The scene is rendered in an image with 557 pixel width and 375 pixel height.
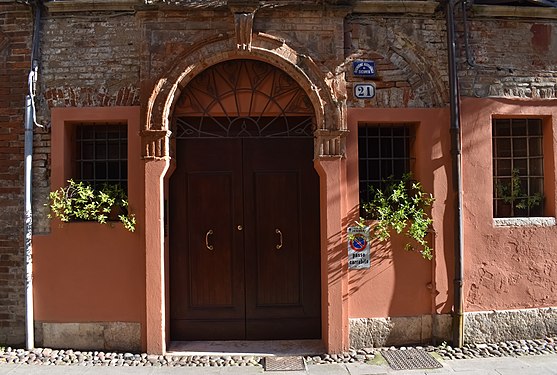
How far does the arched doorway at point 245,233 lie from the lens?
6098mm

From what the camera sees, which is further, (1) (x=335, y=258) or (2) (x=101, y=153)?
(2) (x=101, y=153)

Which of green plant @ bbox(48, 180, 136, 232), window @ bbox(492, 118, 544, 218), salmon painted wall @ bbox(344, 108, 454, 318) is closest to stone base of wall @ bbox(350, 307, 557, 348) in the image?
salmon painted wall @ bbox(344, 108, 454, 318)

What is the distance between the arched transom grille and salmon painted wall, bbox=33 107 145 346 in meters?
0.67

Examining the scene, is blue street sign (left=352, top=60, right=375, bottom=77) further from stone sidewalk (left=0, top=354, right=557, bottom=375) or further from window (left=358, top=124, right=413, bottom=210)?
stone sidewalk (left=0, top=354, right=557, bottom=375)

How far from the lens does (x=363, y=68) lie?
584 cm

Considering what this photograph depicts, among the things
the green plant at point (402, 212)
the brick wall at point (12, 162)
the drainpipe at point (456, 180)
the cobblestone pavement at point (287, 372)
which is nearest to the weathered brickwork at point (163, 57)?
the brick wall at point (12, 162)

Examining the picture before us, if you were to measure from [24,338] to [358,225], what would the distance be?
13.7ft

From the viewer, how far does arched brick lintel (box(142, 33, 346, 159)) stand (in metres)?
5.64

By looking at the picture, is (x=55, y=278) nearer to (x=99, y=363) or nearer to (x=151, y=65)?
(x=99, y=363)

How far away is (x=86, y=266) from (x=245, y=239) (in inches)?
75.2

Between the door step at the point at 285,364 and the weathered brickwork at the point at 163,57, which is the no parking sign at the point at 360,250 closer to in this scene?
the door step at the point at 285,364

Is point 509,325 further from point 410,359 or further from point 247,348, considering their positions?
point 247,348

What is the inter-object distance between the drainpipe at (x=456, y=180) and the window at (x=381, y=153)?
55cm

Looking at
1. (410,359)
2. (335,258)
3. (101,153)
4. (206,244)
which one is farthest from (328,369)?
(101,153)
